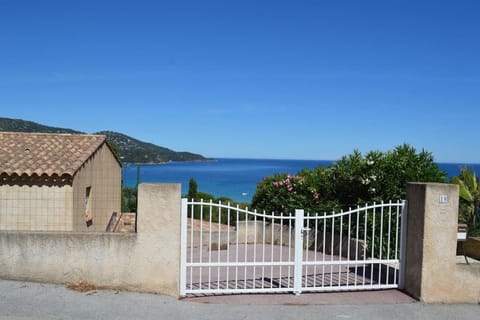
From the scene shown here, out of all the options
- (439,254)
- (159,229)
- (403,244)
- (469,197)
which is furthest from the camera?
(469,197)

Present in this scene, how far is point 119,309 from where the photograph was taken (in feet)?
20.0

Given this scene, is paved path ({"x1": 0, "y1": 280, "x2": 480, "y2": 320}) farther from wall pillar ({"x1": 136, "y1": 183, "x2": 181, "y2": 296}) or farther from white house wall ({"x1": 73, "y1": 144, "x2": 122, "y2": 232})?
white house wall ({"x1": 73, "y1": 144, "x2": 122, "y2": 232})

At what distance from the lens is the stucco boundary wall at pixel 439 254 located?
7027 millimetres

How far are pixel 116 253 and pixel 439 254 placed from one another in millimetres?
5083

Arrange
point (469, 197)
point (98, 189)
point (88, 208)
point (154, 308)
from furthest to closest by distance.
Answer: point (98, 189), point (88, 208), point (469, 197), point (154, 308)

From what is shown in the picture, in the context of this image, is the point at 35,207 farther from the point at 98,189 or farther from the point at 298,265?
the point at 298,265

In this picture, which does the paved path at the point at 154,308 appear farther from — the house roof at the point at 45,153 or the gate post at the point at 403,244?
the house roof at the point at 45,153

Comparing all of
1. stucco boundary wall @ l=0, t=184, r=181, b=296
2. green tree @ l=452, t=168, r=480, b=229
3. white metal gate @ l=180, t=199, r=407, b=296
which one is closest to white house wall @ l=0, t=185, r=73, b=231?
white metal gate @ l=180, t=199, r=407, b=296

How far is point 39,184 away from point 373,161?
9460 mm

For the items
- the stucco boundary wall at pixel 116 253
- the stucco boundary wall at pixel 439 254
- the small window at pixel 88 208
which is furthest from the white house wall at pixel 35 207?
the stucco boundary wall at pixel 439 254

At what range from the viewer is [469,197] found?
12.2 m

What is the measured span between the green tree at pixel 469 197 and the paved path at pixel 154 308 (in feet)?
20.5

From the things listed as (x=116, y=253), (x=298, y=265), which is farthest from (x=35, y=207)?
(x=298, y=265)

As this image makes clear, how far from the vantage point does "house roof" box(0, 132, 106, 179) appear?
12.8 m
